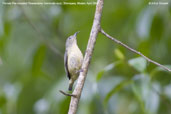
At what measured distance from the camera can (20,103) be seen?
4.78 meters

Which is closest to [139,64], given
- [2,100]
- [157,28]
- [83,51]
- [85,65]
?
[85,65]

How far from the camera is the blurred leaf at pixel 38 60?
179 inches

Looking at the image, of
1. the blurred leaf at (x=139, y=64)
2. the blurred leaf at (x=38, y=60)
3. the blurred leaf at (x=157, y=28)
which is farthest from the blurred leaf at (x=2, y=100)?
the blurred leaf at (x=157, y=28)

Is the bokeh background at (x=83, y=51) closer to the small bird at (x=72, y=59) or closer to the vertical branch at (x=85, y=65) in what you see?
the small bird at (x=72, y=59)

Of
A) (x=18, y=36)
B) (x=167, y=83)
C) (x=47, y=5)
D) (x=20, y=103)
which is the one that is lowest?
(x=20, y=103)

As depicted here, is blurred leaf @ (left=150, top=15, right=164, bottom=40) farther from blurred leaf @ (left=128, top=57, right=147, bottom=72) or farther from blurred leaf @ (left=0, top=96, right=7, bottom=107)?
blurred leaf @ (left=0, top=96, right=7, bottom=107)

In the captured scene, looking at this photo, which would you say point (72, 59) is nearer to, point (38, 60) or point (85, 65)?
point (38, 60)

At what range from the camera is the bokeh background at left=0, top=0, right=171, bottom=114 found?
13.8 ft

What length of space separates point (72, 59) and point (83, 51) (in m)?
0.46

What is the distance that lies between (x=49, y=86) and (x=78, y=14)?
1.13 m

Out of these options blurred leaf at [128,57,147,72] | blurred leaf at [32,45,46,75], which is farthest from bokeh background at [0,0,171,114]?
blurred leaf at [128,57,147,72]

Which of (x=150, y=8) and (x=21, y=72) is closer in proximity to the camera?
(x=150, y=8)

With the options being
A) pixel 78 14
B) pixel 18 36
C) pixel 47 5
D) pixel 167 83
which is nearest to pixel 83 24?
pixel 78 14

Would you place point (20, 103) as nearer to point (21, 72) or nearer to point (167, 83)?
point (21, 72)
